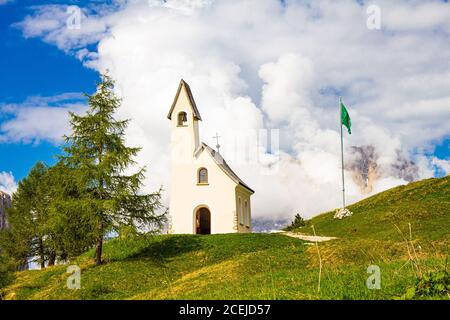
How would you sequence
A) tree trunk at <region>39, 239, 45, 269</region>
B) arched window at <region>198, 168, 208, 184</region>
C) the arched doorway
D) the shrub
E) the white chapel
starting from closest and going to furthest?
the shrub, the white chapel, arched window at <region>198, 168, 208, 184</region>, the arched doorway, tree trunk at <region>39, 239, 45, 269</region>

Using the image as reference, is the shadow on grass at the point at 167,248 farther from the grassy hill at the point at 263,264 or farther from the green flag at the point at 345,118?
the green flag at the point at 345,118

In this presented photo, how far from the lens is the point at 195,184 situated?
1528 inches

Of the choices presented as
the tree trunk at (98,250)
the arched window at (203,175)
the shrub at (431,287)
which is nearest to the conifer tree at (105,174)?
the tree trunk at (98,250)

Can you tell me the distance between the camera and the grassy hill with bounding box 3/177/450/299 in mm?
12471

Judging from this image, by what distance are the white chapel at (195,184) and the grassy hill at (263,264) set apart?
426cm

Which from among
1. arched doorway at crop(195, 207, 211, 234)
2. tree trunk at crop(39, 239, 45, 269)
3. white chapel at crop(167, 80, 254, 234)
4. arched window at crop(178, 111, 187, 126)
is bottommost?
tree trunk at crop(39, 239, 45, 269)

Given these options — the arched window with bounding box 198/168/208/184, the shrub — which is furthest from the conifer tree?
the shrub

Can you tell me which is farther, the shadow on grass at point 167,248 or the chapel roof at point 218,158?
the chapel roof at point 218,158

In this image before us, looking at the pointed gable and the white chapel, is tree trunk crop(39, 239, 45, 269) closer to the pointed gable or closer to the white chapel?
the white chapel

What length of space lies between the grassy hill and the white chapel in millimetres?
4264

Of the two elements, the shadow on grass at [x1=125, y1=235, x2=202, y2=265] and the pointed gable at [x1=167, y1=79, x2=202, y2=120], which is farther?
the pointed gable at [x1=167, y1=79, x2=202, y2=120]

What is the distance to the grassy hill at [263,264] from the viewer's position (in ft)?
40.9

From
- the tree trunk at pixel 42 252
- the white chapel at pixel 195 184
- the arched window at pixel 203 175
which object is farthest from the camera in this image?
the tree trunk at pixel 42 252
